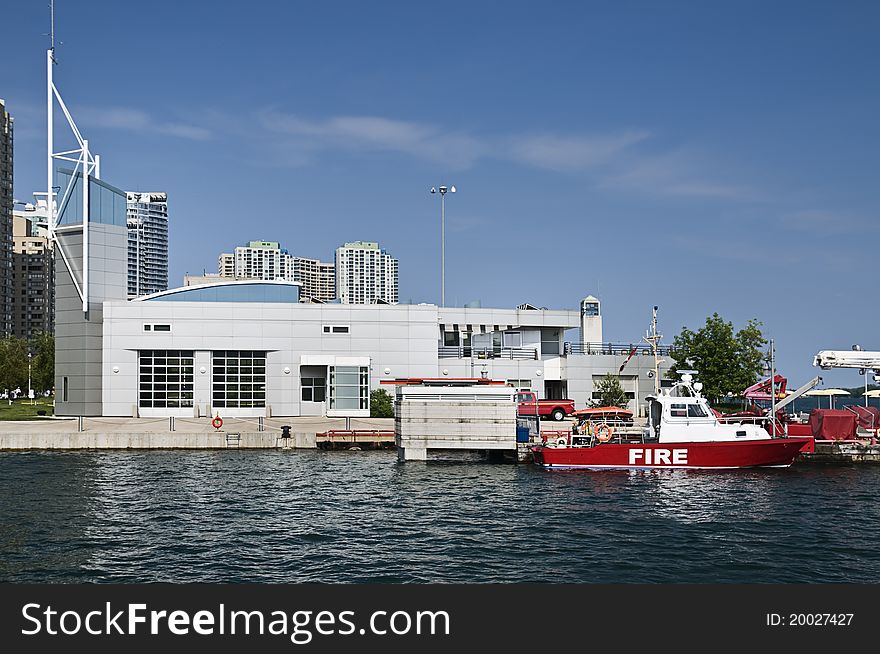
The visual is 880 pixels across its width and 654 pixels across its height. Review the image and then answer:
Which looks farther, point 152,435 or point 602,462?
point 152,435

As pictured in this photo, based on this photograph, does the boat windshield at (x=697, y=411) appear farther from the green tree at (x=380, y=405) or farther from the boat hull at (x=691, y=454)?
the green tree at (x=380, y=405)

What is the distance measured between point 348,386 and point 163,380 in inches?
598

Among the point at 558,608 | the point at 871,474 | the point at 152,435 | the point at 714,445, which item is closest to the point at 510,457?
the point at 714,445

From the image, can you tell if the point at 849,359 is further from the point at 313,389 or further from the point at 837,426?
the point at 313,389

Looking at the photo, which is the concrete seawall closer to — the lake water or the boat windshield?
the lake water

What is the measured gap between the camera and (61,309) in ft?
232

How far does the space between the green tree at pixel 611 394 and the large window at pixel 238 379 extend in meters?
28.7

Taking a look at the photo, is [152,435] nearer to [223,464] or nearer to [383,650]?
[223,464]

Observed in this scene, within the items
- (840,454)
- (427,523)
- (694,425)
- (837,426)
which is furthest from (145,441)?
(837,426)

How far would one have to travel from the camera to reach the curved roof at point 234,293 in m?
69.8

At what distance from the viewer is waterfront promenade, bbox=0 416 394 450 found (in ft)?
173

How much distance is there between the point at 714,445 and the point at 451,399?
1438 cm

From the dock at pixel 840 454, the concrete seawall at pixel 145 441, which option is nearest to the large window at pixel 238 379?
the concrete seawall at pixel 145 441

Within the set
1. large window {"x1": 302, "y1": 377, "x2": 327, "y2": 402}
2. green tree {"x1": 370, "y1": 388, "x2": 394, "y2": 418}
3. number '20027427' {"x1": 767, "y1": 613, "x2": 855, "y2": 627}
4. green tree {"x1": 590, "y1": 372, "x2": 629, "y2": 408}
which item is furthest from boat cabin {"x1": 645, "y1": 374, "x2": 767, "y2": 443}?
large window {"x1": 302, "y1": 377, "x2": 327, "y2": 402}
